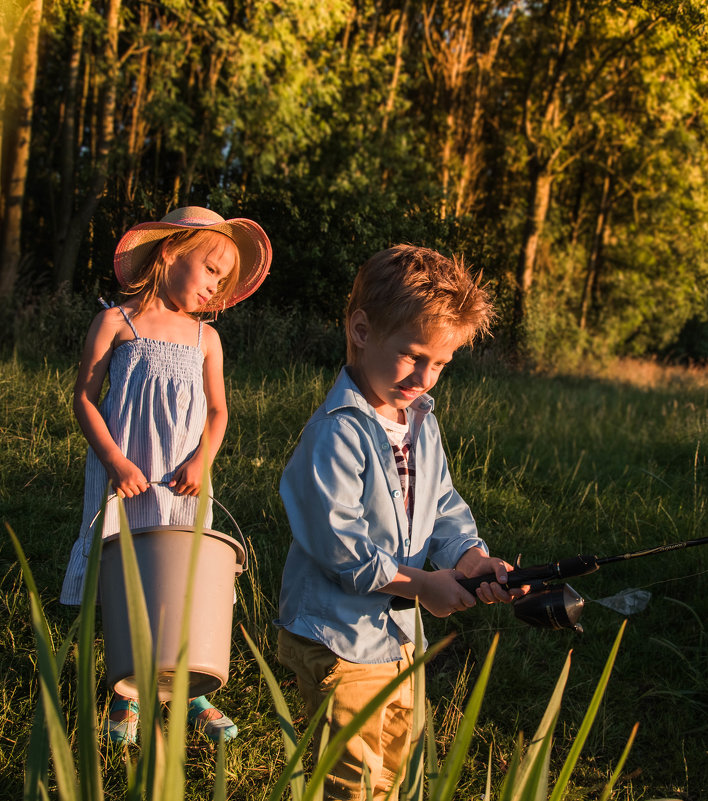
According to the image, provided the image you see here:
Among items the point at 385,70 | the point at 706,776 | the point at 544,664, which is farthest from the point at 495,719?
the point at 385,70

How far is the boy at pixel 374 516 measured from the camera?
156 centimetres

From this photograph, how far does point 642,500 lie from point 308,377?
110 inches

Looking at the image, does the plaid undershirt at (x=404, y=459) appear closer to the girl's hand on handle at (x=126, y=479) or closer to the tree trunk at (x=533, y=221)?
the girl's hand on handle at (x=126, y=479)

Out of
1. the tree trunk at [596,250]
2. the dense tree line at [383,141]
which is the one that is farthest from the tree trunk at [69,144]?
the tree trunk at [596,250]

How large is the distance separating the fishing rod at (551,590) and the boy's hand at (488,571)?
1 centimetres

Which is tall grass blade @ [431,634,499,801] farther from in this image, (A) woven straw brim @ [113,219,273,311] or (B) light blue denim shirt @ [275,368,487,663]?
(A) woven straw brim @ [113,219,273,311]

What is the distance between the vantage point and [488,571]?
5.49ft

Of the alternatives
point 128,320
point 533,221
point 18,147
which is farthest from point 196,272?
point 533,221

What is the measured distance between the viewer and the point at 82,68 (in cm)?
1445

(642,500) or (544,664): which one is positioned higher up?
(642,500)

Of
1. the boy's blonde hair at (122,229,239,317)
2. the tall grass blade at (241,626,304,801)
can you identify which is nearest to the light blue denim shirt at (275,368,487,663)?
the tall grass blade at (241,626,304,801)

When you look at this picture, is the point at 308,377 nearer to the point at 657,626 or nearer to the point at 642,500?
the point at 642,500

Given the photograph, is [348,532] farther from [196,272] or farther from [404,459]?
[196,272]

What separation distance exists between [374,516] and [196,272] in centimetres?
116
